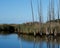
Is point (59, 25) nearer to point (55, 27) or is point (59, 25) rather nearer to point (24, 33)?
point (55, 27)

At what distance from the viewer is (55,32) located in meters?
17.6

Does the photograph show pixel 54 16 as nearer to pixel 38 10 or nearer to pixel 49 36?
pixel 38 10

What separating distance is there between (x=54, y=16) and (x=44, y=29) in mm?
5573

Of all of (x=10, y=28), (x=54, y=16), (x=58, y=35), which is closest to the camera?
(x=54, y=16)

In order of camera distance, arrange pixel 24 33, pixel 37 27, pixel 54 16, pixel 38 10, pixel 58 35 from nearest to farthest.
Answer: pixel 54 16, pixel 38 10, pixel 58 35, pixel 37 27, pixel 24 33

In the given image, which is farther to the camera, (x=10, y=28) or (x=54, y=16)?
(x=10, y=28)

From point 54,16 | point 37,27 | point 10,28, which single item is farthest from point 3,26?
point 54,16

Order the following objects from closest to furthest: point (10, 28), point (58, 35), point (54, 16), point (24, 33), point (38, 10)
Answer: point (54, 16), point (38, 10), point (58, 35), point (24, 33), point (10, 28)

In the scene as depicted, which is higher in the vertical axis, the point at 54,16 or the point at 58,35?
the point at 54,16

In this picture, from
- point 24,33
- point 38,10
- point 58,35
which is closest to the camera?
point 38,10

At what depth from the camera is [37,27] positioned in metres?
18.6

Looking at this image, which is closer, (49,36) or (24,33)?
(49,36)

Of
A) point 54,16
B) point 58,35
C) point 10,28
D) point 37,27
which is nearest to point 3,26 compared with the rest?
point 10,28

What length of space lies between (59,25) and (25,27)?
4468 millimetres
